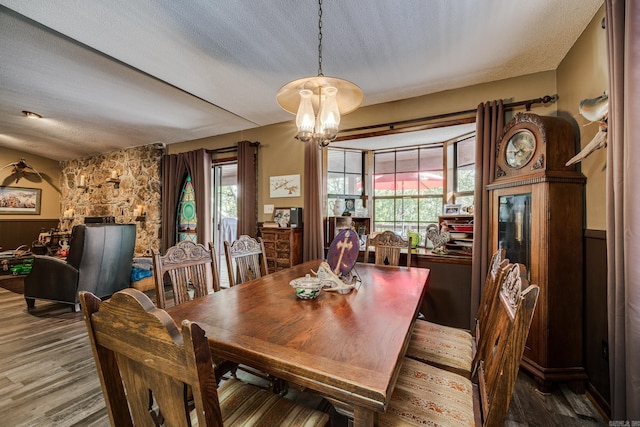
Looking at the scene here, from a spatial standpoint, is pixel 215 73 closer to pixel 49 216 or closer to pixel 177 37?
pixel 177 37

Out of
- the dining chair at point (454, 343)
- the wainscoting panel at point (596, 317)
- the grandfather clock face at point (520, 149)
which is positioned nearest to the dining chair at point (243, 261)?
the dining chair at point (454, 343)

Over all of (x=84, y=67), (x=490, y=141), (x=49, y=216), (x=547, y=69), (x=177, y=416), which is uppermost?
(x=84, y=67)

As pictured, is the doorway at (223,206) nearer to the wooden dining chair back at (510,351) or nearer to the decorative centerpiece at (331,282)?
the decorative centerpiece at (331,282)

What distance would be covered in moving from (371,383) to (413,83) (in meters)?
2.83

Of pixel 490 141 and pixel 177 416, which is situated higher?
pixel 490 141

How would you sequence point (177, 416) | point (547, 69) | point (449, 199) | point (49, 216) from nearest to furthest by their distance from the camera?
1. point (177, 416)
2. point (547, 69)
3. point (449, 199)
4. point (49, 216)

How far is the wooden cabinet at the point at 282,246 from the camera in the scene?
347 cm

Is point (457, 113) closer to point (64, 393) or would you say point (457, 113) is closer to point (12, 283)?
point (64, 393)

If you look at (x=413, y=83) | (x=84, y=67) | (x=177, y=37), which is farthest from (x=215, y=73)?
(x=413, y=83)

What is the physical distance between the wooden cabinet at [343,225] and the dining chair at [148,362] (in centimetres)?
305

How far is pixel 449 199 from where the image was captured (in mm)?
3299

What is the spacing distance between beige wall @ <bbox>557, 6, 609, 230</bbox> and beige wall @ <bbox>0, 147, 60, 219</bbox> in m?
10.2

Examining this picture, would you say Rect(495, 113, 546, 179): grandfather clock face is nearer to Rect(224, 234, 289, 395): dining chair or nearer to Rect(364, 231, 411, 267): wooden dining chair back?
Rect(364, 231, 411, 267): wooden dining chair back

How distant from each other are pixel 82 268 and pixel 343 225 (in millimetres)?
3235
